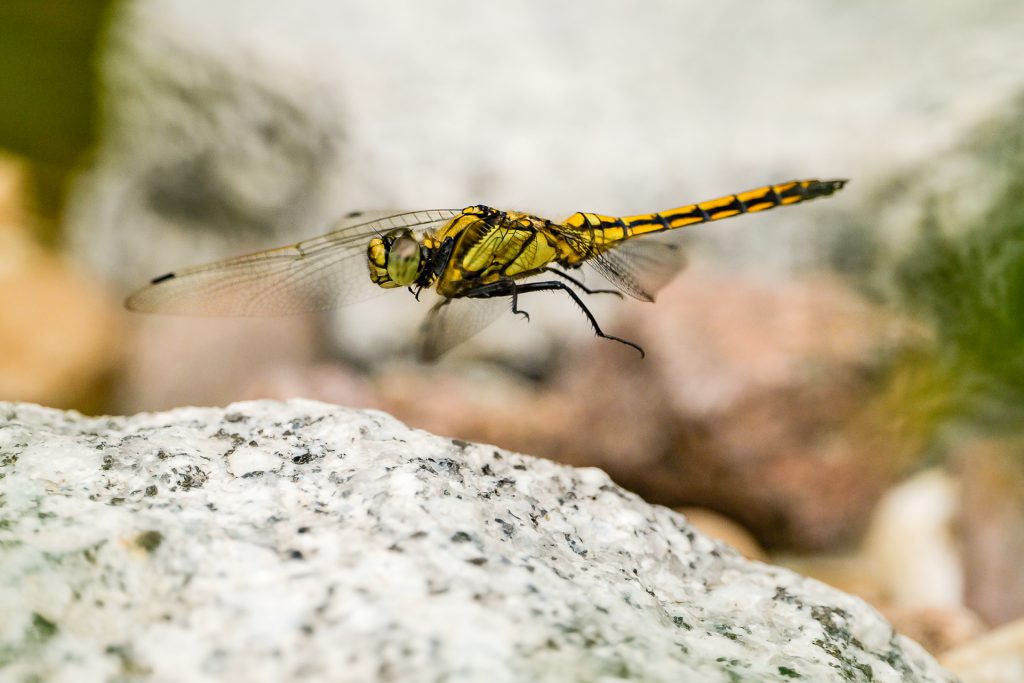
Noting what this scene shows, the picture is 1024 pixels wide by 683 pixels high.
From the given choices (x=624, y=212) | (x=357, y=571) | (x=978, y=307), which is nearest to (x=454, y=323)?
(x=357, y=571)

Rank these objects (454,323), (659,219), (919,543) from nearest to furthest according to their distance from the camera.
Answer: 1. (454,323)
2. (659,219)
3. (919,543)

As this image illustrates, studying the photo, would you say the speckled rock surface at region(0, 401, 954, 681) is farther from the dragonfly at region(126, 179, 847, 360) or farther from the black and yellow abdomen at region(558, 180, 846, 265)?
the black and yellow abdomen at region(558, 180, 846, 265)

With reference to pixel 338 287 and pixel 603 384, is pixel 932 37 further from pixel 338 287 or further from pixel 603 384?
pixel 338 287

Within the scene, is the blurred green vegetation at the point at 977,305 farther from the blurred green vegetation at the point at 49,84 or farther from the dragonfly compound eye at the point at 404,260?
the blurred green vegetation at the point at 49,84

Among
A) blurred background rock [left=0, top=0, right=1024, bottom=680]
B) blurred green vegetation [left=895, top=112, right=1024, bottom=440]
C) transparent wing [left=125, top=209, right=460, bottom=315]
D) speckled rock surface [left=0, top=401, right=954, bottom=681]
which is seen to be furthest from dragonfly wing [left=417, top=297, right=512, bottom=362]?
blurred green vegetation [left=895, top=112, right=1024, bottom=440]

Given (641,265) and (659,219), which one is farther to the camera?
(659,219)

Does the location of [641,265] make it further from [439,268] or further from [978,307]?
[978,307]

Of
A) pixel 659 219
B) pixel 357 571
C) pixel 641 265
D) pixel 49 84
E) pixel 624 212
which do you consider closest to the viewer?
pixel 357 571

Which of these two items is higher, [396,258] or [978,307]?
[978,307]
